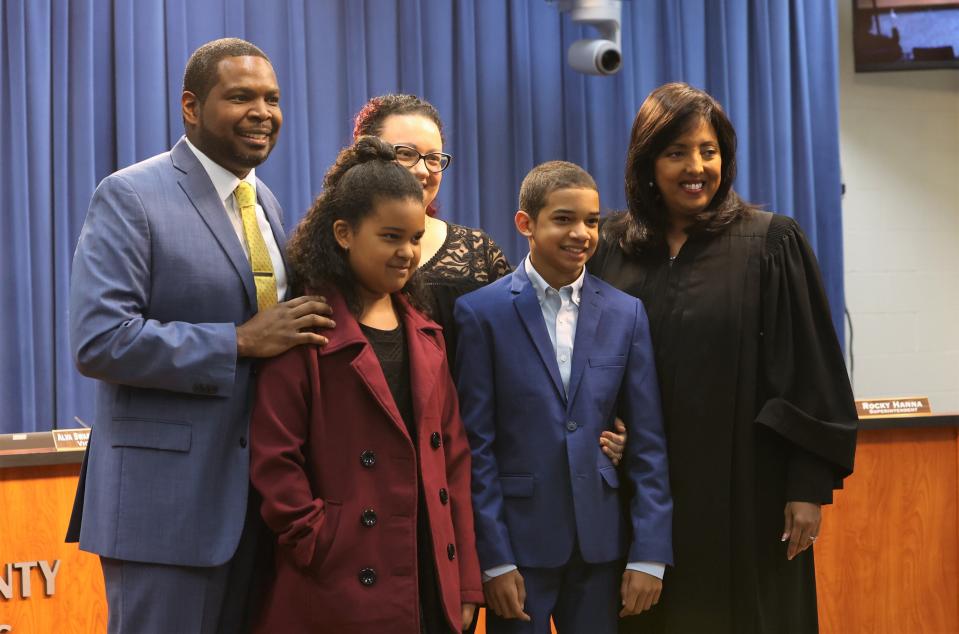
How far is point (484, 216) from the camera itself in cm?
441

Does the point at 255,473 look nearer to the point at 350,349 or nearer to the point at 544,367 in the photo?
the point at 350,349

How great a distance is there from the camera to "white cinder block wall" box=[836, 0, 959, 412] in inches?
203

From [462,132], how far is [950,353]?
2.72m

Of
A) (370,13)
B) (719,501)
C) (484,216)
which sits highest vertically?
(370,13)

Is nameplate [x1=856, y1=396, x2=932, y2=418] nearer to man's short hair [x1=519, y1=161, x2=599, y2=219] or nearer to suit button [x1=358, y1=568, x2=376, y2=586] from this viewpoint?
man's short hair [x1=519, y1=161, x2=599, y2=219]

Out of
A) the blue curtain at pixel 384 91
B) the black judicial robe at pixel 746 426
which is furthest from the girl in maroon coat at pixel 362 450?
the blue curtain at pixel 384 91

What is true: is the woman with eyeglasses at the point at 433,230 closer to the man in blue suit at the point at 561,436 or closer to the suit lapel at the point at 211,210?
the man in blue suit at the point at 561,436

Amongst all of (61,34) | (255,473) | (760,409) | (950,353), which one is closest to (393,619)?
(255,473)

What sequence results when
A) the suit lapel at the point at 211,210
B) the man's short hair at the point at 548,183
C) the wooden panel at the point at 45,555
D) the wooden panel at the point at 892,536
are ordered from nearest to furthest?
the suit lapel at the point at 211,210 → the man's short hair at the point at 548,183 → the wooden panel at the point at 45,555 → the wooden panel at the point at 892,536

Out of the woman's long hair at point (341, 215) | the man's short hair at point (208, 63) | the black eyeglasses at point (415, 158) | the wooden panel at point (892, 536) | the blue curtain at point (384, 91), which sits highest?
the blue curtain at point (384, 91)

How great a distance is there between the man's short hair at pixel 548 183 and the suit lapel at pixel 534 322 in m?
0.15

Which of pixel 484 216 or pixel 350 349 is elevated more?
pixel 484 216

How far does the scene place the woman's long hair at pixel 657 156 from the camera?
232cm

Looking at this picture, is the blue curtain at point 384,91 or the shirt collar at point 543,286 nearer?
the shirt collar at point 543,286
